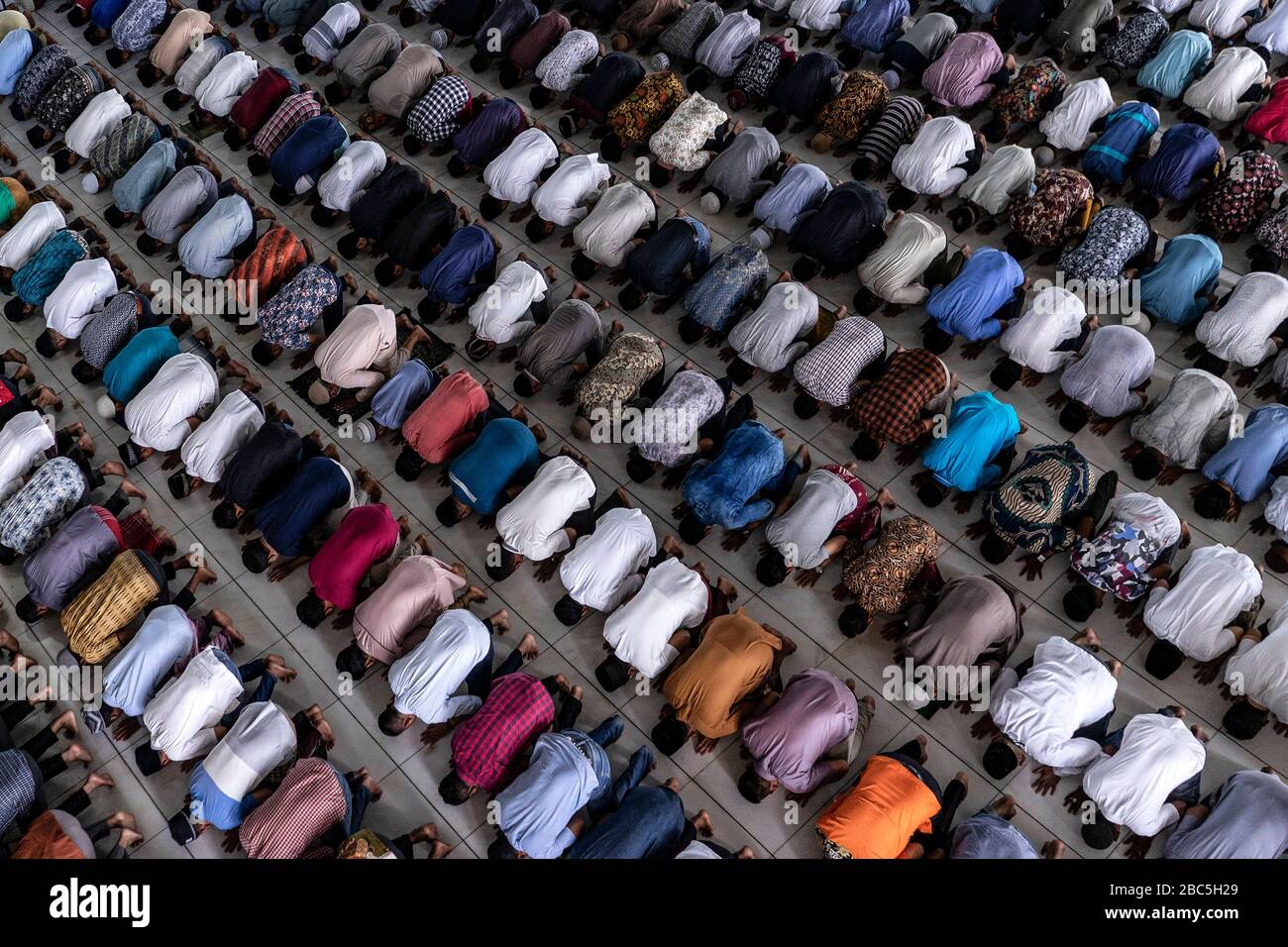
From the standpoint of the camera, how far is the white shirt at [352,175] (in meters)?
10.2

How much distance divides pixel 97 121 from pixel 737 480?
7714 millimetres

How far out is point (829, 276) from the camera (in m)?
9.53

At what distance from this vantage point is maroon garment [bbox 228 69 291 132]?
11180 mm

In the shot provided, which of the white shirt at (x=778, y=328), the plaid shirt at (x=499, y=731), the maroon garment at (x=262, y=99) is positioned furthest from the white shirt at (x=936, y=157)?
the maroon garment at (x=262, y=99)

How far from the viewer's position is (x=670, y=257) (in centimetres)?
910

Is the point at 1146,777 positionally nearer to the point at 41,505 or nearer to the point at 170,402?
the point at 170,402

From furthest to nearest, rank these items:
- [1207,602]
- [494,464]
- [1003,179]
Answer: [1003,179] → [494,464] → [1207,602]

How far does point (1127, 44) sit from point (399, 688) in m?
8.27

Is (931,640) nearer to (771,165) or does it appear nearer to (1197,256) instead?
(1197,256)

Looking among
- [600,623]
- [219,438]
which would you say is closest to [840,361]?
[600,623]

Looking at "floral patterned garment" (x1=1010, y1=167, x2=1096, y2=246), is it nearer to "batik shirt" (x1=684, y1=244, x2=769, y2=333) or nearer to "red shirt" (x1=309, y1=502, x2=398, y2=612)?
"batik shirt" (x1=684, y1=244, x2=769, y2=333)

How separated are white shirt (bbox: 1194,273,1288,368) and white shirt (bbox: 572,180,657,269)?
4340 millimetres

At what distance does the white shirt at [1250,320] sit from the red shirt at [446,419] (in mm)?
5258
